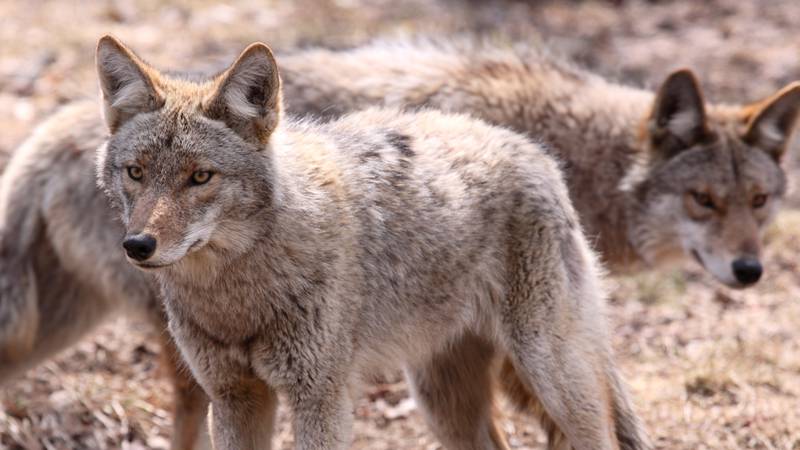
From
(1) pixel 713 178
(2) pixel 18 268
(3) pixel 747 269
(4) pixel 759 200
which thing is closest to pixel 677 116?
(1) pixel 713 178

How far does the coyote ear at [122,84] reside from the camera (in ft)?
14.7

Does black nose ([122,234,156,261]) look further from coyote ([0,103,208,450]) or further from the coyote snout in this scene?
the coyote snout

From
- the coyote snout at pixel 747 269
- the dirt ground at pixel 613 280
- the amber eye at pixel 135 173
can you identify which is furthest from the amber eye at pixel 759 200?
the amber eye at pixel 135 173

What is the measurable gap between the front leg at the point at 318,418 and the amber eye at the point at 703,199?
338 cm

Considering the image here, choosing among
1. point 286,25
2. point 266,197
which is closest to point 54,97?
point 286,25

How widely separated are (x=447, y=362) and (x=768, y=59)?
7.35 m

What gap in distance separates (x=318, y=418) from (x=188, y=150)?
3.97 ft

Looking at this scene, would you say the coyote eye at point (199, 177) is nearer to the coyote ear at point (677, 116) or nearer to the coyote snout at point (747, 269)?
the coyote ear at point (677, 116)

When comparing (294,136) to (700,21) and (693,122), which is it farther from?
(700,21)

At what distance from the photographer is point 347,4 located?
1225 centimetres

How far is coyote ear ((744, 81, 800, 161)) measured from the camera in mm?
6875

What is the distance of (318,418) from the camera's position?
4.50 metres

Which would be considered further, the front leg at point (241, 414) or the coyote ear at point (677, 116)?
the coyote ear at point (677, 116)

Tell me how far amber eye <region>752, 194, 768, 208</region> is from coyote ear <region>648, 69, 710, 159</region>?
0.51 metres
